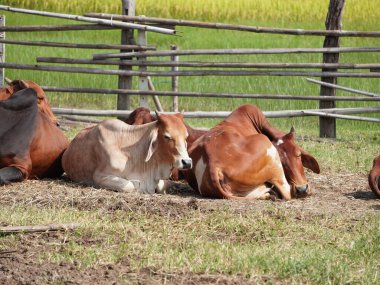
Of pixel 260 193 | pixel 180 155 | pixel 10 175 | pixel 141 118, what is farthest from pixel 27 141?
pixel 260 193

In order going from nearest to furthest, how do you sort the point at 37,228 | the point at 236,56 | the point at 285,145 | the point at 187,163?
the point at 37,228 → the point at 187,163 → the point at 285,145 → the point at 236,56

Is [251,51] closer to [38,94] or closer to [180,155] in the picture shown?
[38,94]

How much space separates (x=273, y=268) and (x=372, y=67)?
7.57 meters

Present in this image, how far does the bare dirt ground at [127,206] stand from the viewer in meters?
5.64

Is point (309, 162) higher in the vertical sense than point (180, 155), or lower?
lower

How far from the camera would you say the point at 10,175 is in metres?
8.70

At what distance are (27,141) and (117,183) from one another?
102cm

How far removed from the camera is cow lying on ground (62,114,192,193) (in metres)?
8.42

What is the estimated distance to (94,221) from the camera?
6.98 metres

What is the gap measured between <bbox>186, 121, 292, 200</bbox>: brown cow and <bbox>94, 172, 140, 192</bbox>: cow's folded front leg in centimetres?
46

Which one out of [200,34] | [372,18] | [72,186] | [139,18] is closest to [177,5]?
[200,34]

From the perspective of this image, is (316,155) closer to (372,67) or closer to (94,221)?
(372,67)

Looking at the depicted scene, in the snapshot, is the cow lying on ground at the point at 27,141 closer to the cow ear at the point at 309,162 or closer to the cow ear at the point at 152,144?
the cow ear at the point at 152,144

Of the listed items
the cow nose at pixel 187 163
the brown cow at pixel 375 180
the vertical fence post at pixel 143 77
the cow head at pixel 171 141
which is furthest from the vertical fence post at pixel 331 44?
the cow nose at pixel 187 163
